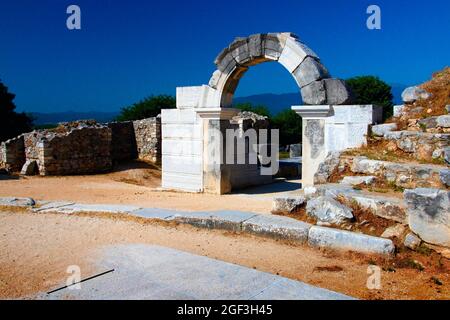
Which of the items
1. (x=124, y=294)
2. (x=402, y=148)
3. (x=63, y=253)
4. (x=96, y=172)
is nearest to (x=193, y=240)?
(x=63, y=253)

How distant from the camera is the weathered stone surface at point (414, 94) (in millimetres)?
7625

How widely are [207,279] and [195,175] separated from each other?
7.03m

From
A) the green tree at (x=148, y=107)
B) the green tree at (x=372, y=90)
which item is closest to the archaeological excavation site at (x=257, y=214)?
the green tree at (x=148, y=107)

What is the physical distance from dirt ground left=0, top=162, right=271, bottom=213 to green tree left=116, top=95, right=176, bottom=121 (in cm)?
1688

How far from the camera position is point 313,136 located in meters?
8.49

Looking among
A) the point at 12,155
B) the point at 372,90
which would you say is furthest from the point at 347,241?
the point at 372,90

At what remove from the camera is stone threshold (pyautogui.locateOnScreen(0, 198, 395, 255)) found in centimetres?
450

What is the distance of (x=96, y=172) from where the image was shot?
1454 cm

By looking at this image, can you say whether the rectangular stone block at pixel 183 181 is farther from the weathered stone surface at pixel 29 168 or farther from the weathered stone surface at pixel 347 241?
the weathered stone surface at pixel 347 241

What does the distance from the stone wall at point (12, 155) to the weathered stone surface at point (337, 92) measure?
11146mm

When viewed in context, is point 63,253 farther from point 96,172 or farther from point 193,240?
point 96,172

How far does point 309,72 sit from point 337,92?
0.81 meters

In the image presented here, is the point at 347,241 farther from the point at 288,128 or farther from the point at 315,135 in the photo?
A: the point at 288,128

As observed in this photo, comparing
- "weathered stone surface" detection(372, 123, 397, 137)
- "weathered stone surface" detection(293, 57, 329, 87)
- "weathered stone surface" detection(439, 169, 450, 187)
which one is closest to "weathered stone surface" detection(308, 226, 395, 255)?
"weathered stone surface" detection(439, 169, 450, 187)
